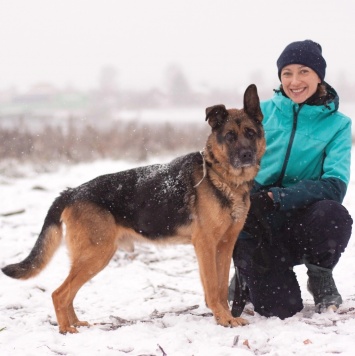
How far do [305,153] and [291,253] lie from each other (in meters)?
0.90

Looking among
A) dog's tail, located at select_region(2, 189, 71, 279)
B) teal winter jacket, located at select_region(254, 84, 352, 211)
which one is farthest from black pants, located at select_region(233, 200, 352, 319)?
dog's tail, located at select_region(2, 189, 71, 279)

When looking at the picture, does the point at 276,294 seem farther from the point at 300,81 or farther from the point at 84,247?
the point at 300,81

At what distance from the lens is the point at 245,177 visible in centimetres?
394

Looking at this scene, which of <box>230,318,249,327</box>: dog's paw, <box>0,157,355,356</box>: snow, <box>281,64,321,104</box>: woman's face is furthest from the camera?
<box>281,64,321,104</box>: woman's face

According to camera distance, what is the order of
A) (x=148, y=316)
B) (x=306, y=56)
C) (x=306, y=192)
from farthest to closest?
1. (x=148, y=316)
2. (x=306, y=56)
3. (x=306, y=192)

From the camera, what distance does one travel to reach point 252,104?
13.1 ft

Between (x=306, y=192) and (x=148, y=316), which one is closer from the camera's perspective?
(x=306, y=192)

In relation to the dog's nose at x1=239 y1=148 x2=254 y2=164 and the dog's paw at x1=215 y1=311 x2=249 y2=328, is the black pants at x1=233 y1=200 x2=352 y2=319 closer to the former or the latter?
the dog's paw at x1=215 y1=311 x2=249 y2=328

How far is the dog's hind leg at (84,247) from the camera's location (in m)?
3.88

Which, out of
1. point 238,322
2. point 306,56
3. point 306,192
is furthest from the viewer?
point 306,56

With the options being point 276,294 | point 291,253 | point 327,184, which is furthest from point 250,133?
point 276,294

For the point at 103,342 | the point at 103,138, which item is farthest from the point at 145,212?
the point at 103,138

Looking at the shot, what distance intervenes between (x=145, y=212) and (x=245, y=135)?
3.51 feet

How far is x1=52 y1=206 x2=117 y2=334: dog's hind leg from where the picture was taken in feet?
12.7
